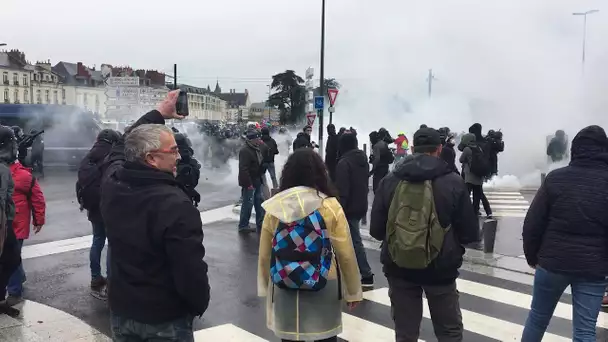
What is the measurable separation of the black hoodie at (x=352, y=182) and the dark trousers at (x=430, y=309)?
2417 millimetres

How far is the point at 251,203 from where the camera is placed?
9.84m

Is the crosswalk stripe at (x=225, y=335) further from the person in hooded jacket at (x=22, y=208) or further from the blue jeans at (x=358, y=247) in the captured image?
the person in hooded jacket at (x=22, y=208)

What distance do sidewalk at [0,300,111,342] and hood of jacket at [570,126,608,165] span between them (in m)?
4.06

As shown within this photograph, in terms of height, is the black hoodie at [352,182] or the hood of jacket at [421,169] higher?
the hood of jacket at [421,169]

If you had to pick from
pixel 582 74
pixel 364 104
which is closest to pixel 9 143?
pixel 582 74

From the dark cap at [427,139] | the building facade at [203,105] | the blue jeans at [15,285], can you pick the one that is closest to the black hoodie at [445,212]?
the dark cap at [427,139]

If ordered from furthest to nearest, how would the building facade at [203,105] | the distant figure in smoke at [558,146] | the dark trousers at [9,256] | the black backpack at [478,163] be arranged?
the building facade at [203,105] < the distant figure in smoke at [558,146] < the black backpack at [478,163] < the dark trousers at [9,256]

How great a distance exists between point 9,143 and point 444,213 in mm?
3992

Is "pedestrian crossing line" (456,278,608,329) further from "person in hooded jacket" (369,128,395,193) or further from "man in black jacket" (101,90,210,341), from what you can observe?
"man in black jacket" (101,90,210,341)

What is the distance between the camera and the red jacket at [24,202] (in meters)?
5.88

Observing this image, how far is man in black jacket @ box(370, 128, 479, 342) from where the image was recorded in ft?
11.7

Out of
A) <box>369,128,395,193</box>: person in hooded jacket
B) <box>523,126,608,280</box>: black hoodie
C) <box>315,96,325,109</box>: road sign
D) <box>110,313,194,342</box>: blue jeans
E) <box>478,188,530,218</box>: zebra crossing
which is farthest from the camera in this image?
<box>315,96,325,109</box>: road sign

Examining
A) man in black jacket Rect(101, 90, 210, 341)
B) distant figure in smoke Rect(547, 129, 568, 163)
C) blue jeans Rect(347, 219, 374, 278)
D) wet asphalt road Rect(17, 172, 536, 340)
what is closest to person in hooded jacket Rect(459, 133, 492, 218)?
wet asphalt road Rect(17, 172, 536, 340)

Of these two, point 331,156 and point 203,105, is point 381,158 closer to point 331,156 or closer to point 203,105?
point 331,156
